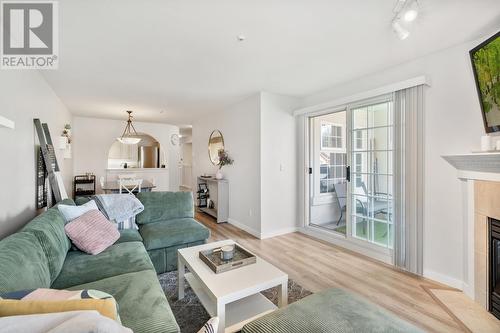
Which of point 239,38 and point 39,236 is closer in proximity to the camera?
point 39,236

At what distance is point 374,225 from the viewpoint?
3186mm

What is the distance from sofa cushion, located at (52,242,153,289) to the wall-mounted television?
10.3 ft

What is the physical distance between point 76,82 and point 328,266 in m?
4.33

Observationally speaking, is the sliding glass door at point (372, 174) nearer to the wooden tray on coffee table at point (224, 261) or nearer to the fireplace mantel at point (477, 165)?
the fireplace mantel at point (477, 165)

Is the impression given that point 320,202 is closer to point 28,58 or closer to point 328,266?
point 328,266

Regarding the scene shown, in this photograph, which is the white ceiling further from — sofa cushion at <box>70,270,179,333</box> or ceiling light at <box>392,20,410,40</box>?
sofa cushion at <box>70,270,179,333</box>

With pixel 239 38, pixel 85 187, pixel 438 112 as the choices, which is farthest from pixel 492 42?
pixel 85 187

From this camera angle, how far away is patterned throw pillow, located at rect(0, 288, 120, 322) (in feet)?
2.54

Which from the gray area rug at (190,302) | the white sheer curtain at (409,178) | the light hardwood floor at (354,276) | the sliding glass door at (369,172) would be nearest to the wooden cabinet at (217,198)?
the light hardwood floor at (354,276)

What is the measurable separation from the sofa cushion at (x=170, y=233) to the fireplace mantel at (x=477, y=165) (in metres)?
2.73

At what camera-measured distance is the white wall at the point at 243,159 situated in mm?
4012

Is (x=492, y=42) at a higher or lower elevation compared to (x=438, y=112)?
higher

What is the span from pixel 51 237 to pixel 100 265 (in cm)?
41

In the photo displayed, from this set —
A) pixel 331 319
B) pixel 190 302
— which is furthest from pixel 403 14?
pixel 190 302
